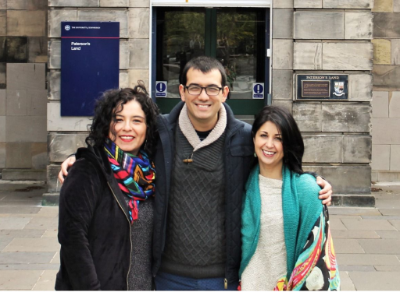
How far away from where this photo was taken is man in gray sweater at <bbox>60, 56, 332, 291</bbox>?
2.96m

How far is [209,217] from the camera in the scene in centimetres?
299

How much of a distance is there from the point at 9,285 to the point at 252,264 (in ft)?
10.3

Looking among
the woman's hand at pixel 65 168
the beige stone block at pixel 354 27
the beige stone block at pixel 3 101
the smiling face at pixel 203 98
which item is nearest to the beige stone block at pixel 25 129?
the beige stone block at pixel 3 101

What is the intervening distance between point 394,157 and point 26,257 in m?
7.27

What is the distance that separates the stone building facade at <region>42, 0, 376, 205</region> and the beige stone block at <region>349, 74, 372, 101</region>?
15 millimetres

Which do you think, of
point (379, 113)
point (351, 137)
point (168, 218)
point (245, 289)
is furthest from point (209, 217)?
point (379, 113)

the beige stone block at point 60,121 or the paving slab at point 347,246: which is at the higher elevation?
the beige stone block at point 60,121

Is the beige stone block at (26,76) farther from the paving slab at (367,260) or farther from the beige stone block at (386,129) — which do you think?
the paving slab at (367,260)

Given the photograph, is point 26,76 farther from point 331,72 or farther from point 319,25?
point 331,72

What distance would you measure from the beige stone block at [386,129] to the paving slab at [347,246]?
13.9 feet

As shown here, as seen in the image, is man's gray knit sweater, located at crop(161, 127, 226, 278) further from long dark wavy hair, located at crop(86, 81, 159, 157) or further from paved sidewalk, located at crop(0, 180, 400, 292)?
paved sidewalk, located at crop(0, 180, 400, 292)

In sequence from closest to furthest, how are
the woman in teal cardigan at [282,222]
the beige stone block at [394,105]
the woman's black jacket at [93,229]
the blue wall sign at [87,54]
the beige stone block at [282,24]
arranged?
the woman's black jacket at [93,229]
the woman in teal cardigan at [282,222]
the blue wall sign at [87,54]
the beige stone block at [282,24]
the beige stone block at [394,105]

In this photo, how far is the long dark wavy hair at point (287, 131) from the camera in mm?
2932

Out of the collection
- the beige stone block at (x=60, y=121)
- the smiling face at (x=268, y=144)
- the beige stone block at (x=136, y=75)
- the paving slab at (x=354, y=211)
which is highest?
the beige stone block at (x=136, y=75)
